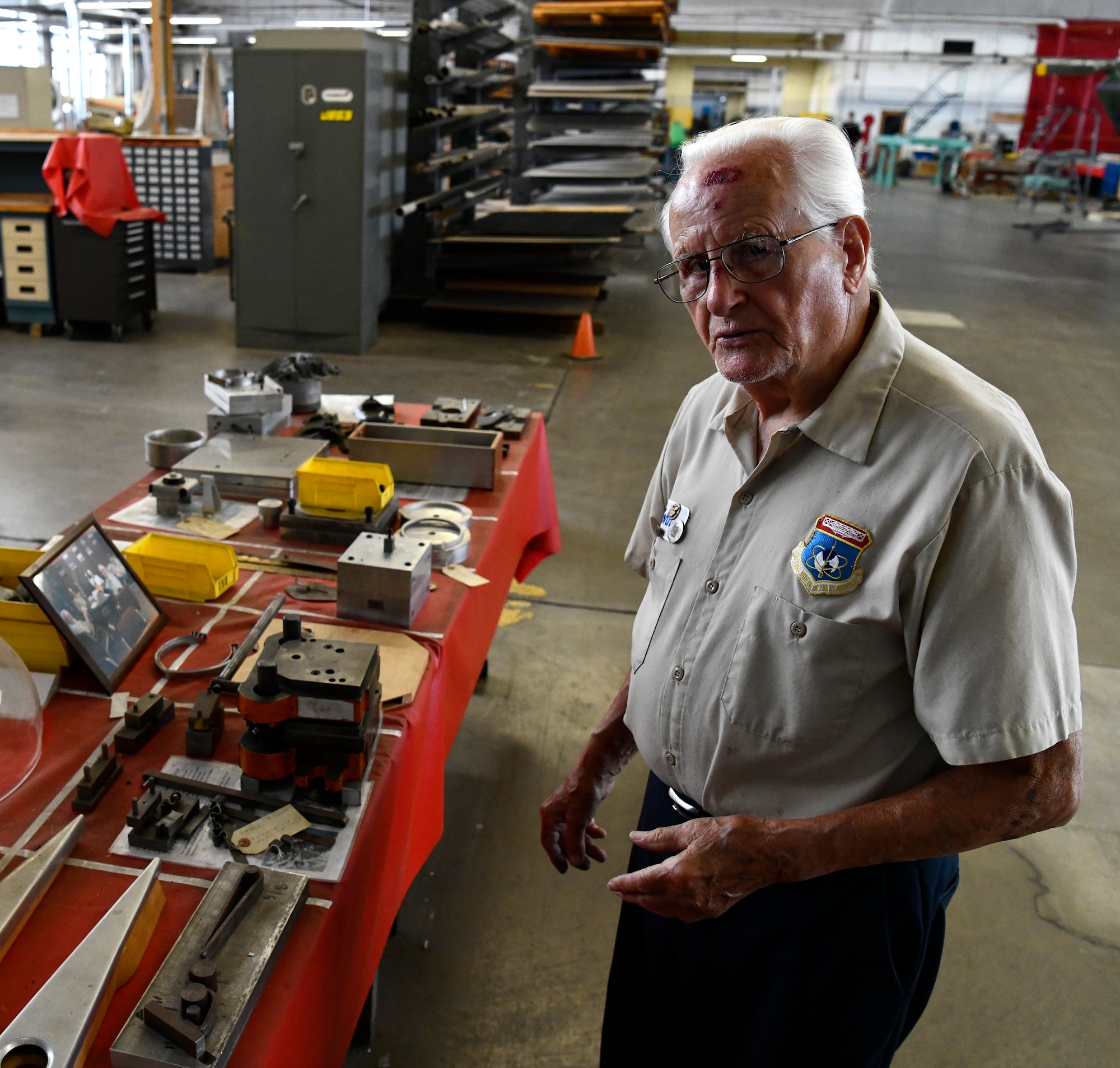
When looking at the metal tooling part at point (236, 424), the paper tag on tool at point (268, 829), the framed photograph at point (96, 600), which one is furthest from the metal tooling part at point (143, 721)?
the metal tooling part at point (236, 424)

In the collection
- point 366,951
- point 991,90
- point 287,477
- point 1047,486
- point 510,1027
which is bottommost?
point 510,1027

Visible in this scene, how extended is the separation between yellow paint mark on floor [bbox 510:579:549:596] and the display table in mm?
1426

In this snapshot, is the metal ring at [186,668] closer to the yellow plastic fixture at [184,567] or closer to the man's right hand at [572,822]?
the yellow plastic fixture at [184,567]

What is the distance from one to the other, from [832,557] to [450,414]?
165 centimetres

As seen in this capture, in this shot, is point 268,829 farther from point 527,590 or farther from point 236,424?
point 527,590

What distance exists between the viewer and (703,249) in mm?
A: 1185

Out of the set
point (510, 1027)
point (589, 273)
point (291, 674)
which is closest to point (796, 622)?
point (291, 674)

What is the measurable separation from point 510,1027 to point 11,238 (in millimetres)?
6300

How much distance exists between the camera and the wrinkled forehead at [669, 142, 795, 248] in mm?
1123

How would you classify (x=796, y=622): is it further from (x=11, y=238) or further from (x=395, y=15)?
(x=395, y=15)

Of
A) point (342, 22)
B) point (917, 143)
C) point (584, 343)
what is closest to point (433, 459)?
point (584, 343)

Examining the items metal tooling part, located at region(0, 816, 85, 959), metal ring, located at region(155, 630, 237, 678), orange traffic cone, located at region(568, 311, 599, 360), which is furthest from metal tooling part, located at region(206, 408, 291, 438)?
orange traffic cone, located at region(568, 311, 599, 360)

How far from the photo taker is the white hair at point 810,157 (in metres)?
1.12

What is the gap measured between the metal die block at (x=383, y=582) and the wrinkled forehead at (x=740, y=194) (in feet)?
2.55
